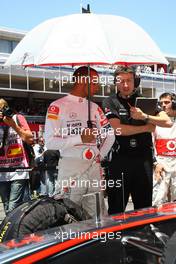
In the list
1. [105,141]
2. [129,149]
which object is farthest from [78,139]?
[129,149]

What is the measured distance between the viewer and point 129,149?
3.64 metres

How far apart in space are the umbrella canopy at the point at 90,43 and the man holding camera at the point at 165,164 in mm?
1504

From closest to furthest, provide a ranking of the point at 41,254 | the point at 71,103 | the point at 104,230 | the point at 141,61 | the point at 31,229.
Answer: the point at 41,254
the point at 104,230
the point at 31,229
the point at 141,61
the point at 71,103

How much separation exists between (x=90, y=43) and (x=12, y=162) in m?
2.08

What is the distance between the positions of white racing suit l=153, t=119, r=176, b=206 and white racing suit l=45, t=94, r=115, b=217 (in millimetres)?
1511

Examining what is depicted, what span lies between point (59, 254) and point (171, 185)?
335cm

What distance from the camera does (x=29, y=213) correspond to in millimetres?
2678

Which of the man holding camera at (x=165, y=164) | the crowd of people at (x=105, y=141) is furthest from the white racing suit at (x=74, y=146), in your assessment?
the man holding camera at (x=165, y=164)

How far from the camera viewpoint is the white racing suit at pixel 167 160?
5.11 meters

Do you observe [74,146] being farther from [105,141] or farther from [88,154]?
[105,141]

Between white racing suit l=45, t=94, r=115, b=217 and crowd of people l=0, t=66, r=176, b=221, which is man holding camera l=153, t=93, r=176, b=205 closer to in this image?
crowd of people l=0, t=66, r=176, b=221

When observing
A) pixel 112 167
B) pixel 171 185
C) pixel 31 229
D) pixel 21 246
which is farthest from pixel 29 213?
pixel 171 185

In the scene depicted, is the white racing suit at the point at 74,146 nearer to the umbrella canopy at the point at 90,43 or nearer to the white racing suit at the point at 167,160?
the umbrella canopy at the point at 90,43

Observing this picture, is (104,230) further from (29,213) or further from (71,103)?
(71,103)
